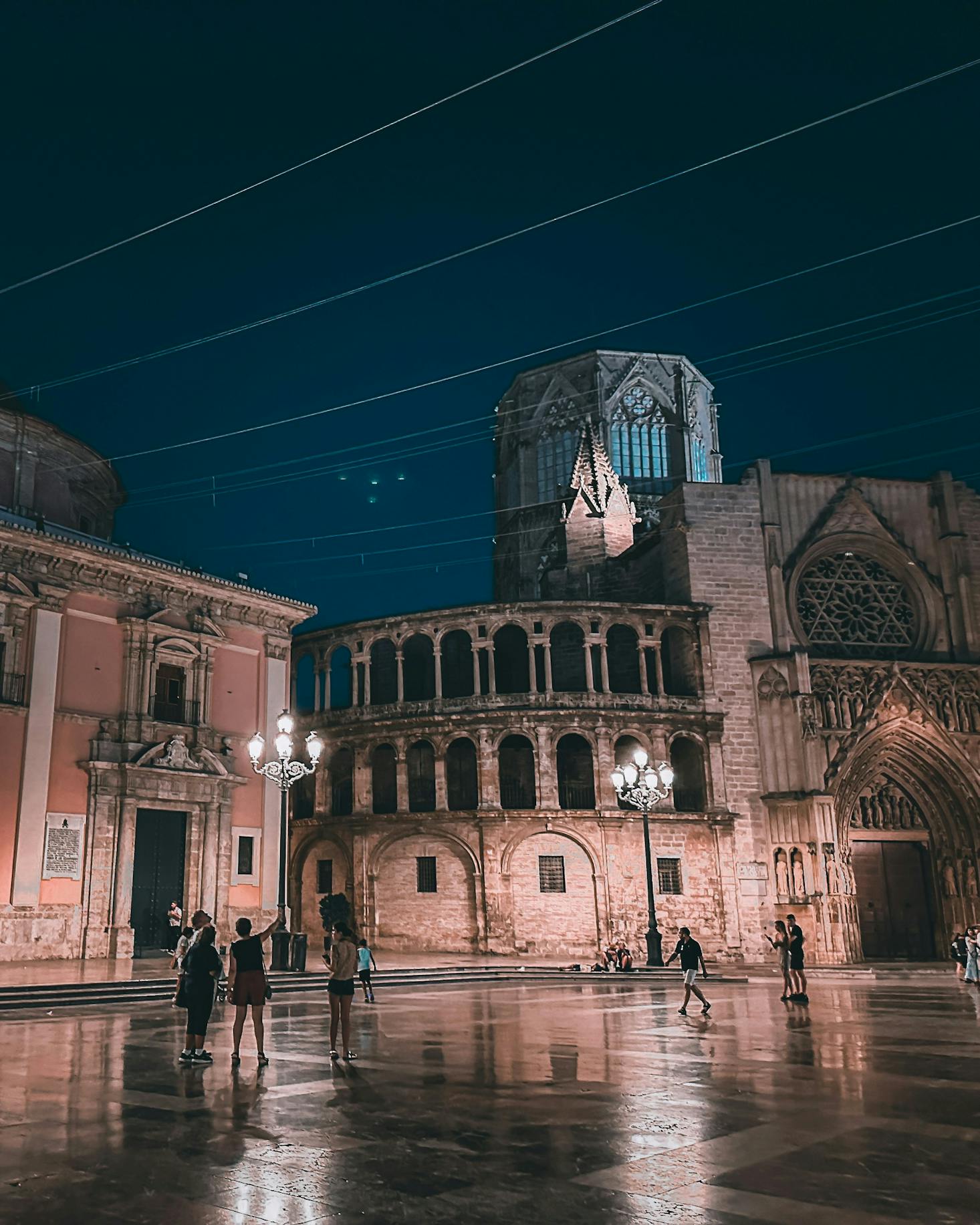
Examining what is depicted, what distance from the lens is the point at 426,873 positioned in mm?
36219

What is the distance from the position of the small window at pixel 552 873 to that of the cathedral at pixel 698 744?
62 mm

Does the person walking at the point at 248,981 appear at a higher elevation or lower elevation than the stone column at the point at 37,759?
lower

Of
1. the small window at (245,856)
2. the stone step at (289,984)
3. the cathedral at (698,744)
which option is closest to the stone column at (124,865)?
the small window at (245,856)

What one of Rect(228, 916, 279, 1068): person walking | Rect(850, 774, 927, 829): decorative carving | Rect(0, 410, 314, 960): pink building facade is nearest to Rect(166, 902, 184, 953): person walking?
Rect(0, 410, 314, 960): pink building facade

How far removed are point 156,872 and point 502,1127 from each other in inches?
869

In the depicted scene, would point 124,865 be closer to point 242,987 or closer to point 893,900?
point 242,987

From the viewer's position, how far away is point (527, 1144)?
7.31 meters

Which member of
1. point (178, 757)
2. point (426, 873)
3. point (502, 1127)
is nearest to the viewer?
point (502, 1127)

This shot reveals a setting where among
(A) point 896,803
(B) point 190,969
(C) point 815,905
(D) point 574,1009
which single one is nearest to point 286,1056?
(B) point 190,969

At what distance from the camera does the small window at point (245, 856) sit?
29.7m

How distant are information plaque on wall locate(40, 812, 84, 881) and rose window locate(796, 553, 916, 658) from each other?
25.7 m

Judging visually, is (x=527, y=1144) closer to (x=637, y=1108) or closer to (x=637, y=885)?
(x=637, y=1108)

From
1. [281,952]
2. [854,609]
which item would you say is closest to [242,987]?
[281,952]

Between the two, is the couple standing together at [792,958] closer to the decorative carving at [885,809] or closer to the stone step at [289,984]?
the stone step at [289,984]
